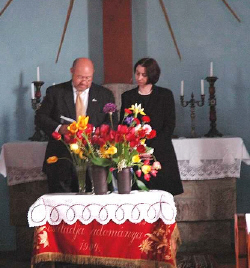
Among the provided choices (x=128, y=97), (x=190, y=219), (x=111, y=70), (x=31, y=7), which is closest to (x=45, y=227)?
(x=128, y=97)

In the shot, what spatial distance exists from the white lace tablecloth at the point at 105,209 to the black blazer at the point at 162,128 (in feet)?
3.10

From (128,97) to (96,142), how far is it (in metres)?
1.05

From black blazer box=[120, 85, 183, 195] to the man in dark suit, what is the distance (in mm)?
327

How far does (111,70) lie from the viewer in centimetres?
538

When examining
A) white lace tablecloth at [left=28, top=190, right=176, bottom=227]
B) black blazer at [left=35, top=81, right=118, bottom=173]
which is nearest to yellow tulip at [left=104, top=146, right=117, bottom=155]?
white lace tablecloth at [left=28, top=190, right=176, bottom=227]

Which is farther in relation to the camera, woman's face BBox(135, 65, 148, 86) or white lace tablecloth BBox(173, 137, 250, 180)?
white lace tablecloth BBox(173, 137, 250, 180)

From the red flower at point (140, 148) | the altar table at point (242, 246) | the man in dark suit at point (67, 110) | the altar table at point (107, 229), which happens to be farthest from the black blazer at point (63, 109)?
the altar table at point (242, 246)

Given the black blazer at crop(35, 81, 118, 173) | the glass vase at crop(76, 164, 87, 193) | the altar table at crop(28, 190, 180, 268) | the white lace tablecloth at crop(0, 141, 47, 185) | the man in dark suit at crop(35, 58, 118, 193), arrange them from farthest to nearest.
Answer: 1. the white lace tablecloth at crop(0, 141, 47, 185)
2. the black blazer at crop(35, 81, 118, 173)
3. the man in dark suit at crop(35, 58, 118, 193)
4. the glass vase at crop(76, 164, 87, 193)
5. the altar table at crop(28, 190, 180, 268)

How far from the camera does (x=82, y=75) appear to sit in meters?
3.82

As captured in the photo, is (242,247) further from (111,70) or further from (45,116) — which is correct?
(111,70)

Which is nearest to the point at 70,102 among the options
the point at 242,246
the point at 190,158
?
the point at 190,158

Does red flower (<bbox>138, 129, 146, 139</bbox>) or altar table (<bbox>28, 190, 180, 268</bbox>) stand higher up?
red flower (<bbox>138, 129, 146, 139</bbox>)

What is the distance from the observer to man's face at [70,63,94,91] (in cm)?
379

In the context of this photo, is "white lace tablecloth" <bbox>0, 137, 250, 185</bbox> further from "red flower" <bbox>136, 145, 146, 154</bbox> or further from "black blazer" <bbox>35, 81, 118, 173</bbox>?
"red flower" <bbox>136, 145, 146, 154</bbox>
